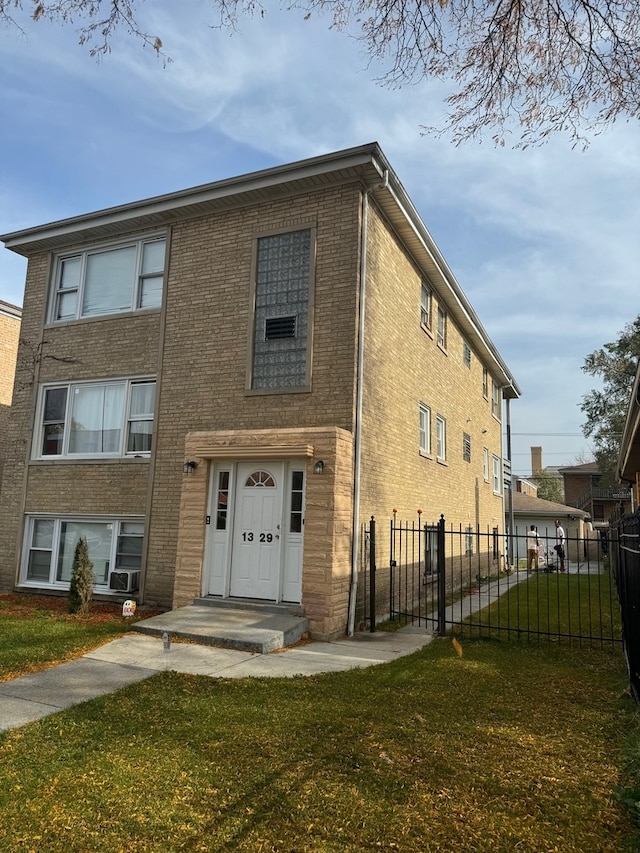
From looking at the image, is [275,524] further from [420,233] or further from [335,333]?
[420,233]

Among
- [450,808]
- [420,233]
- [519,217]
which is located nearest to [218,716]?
[450,808]

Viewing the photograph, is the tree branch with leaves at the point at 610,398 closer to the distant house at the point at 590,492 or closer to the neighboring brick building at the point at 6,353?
the distant house at the point at 590,492

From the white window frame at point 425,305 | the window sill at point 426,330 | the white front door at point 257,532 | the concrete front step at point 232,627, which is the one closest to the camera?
the concrete front step at point 232,627

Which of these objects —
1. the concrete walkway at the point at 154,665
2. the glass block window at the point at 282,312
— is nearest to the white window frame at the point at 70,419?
the glass block window at the point at 282,312

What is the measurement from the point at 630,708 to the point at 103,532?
9.29m

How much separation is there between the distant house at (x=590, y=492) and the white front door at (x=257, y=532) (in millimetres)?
38106

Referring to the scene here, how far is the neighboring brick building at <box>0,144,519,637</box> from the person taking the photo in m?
9.43

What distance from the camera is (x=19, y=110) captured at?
656 centimetres

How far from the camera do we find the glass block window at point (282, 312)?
1011cm

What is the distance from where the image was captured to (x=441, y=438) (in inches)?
592

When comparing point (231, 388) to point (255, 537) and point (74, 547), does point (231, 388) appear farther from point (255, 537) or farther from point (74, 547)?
point (74, 547)

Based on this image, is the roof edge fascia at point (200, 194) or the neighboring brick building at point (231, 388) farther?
the roof edge fascia at point (200, 194)

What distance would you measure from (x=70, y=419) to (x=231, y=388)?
398 cm

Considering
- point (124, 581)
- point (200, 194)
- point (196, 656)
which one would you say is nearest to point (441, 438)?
point (200, 194)
